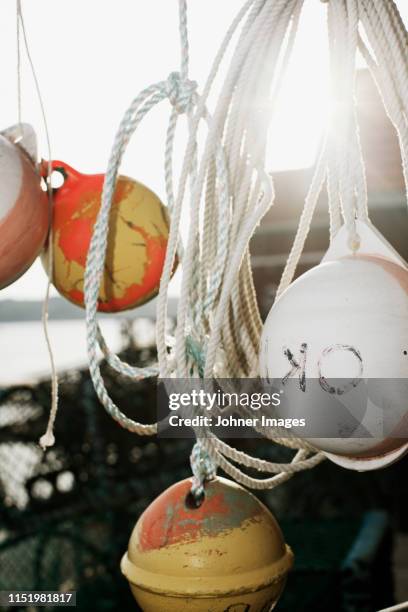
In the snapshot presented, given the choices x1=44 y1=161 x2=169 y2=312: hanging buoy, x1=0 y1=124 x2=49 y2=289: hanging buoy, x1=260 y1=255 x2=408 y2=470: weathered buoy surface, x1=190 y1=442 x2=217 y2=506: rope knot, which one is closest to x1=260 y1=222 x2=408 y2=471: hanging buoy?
x1=260 y1=255 x2=408 y2=470: weathered buoy surface

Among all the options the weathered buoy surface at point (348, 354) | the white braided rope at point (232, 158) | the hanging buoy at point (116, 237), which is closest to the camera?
the weathered buoy surface at point (348, 354)

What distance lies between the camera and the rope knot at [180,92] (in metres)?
1.24

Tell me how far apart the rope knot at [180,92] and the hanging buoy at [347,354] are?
36 centimetres

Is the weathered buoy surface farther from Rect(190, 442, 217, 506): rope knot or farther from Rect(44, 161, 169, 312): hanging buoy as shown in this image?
Rect(44, 161, 169, 312): hanging buoy

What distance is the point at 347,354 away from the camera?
105 cm

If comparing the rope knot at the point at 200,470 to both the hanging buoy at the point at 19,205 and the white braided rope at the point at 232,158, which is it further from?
the hanging buoy at the point at 19,205

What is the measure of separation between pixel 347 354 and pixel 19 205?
61 centimetres

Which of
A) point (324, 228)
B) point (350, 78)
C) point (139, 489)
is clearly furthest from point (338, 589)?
point (324, 228)

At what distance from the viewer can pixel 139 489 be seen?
418 centimetres

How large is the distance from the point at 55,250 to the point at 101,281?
0.11 m

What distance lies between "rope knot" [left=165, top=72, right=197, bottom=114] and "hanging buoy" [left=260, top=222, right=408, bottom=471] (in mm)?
359

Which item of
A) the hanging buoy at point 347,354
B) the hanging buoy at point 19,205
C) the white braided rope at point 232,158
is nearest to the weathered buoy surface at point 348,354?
the hanging buoy at point 347,354

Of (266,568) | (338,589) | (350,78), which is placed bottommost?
(338,589)

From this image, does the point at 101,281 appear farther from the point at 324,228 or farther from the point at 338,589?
the point at 324,228
